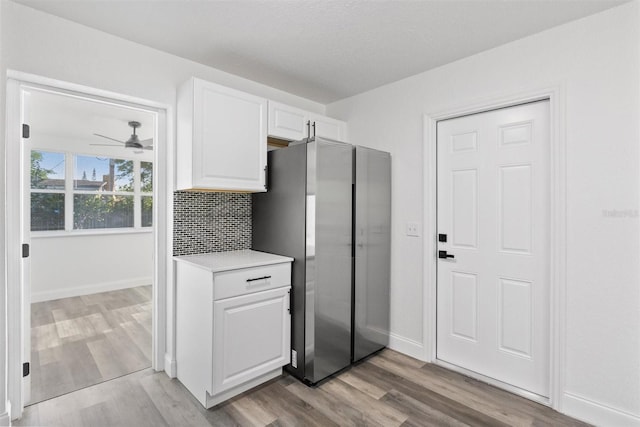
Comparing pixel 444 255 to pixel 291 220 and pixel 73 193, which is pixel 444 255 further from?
pixel 73 193

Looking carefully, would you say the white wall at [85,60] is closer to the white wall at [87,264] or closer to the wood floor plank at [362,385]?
the wood floor plank at [362,385]

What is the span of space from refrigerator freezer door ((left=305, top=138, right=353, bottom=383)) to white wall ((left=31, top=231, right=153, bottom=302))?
2.41 metres

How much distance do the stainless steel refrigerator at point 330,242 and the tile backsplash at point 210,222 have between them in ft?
0.40

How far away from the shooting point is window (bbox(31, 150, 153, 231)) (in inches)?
144

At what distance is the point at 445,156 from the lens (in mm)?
2619

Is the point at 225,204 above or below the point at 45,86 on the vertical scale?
below

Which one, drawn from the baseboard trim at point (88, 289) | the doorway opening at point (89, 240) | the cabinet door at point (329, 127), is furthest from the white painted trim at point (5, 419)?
the cabinet door at point (329, 127)

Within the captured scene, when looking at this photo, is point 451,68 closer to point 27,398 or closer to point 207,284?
point 207,284

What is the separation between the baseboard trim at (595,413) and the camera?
1761 millimetres

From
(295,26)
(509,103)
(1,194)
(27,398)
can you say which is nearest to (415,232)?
(509,103)

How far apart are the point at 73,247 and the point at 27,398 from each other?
2.46m

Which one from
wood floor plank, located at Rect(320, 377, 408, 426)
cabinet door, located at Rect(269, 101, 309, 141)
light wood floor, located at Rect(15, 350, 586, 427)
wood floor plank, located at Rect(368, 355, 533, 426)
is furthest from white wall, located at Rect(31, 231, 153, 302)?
wood floor plank, located at Rect(368, 355, 533, 426)

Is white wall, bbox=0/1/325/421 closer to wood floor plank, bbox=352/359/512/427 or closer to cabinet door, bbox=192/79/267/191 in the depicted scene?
cabinet door, bbox=192/79/267/191

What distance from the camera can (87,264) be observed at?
4.09 meters
